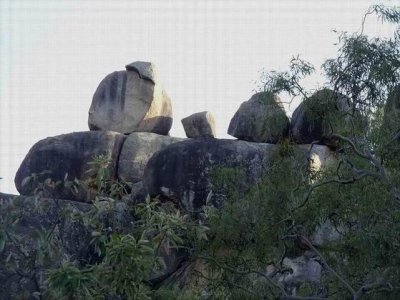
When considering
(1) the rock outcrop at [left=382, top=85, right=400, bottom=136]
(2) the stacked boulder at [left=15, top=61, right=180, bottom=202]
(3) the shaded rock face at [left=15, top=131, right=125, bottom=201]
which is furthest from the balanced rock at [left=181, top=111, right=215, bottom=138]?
(1) the rock outcrop at [left=382, top=85, right=400, bottom=136]

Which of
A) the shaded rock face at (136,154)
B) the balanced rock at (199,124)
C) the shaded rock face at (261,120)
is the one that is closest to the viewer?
the shaded rock face at (261,120)

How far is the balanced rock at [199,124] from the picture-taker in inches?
947

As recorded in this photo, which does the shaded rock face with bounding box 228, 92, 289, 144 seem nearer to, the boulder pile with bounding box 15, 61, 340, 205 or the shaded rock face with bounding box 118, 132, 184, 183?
the boulder pile with bounding box 15, 61, 340, 205

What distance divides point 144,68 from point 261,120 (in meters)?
9.74

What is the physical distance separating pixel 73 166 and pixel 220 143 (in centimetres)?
404

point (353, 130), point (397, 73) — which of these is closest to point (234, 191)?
point (353, 130)

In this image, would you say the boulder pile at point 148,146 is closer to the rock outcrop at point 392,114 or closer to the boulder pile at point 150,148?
the boulder pile at point 150,148

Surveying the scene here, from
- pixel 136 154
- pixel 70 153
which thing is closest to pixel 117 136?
pixel 136 154

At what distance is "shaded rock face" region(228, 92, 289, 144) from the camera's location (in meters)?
13.2

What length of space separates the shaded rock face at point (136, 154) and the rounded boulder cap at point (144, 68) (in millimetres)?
1724

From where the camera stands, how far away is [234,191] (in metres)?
13.3

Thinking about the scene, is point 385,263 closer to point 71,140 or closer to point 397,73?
point 397,73

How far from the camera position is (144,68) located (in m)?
24.7

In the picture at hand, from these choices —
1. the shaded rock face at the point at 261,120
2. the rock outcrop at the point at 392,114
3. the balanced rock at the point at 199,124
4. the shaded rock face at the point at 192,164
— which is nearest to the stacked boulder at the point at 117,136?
the balanced rock at the point at 199,124
